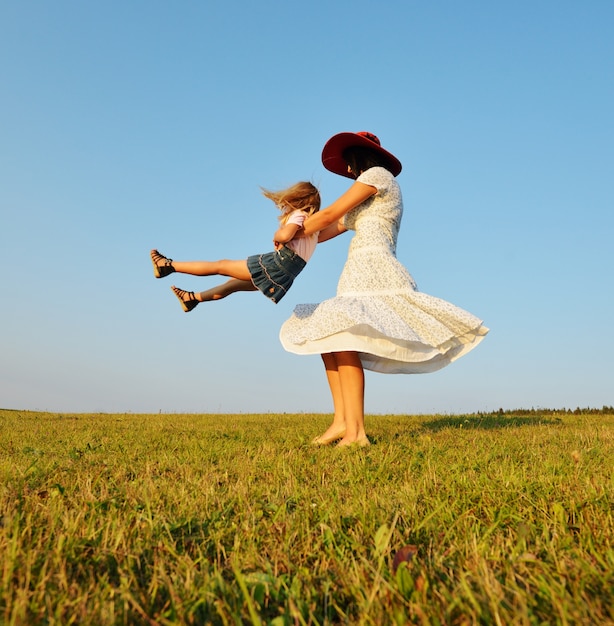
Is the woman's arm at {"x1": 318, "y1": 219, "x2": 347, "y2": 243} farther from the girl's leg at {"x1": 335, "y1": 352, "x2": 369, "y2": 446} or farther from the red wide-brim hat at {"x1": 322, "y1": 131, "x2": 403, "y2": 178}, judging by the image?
the girl's leg at {"x1": 335, "y1": 352, "x2": 369, "y2": 446}

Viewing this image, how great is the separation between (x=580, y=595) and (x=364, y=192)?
4.64m

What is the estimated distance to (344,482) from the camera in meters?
3.38

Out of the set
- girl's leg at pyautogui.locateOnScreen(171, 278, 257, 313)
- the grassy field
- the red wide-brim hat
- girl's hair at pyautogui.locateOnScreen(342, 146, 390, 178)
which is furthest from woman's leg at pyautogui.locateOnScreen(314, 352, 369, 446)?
the red wide-brim hat

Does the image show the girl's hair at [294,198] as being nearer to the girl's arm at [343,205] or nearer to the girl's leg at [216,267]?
the girl's arm at [343,205]

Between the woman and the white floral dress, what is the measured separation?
0.01 meters

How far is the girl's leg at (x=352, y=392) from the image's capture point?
17.8 ft

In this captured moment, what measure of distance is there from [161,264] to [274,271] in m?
1.27

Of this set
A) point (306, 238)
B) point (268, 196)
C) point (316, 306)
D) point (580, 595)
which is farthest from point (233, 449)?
point (580, 595)

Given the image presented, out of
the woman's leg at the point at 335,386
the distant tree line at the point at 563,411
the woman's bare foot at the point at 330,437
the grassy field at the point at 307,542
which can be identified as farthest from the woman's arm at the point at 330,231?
the distant tree line at the point at 563,411

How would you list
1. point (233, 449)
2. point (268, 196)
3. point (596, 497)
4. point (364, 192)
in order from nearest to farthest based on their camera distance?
point (596, 497) → point (233, 449) → point (364, 192) → point (268, 196)

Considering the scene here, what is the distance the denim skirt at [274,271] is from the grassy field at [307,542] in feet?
6.61

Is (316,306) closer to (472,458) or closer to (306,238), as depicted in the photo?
(306,238)

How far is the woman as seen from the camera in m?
5.39

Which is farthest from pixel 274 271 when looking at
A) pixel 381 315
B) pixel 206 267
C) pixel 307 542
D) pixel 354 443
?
pixel 307 542
